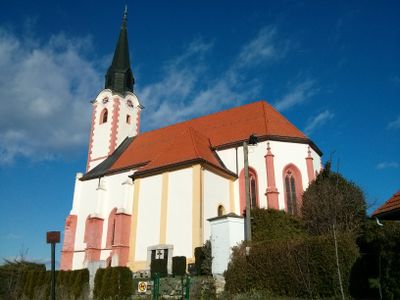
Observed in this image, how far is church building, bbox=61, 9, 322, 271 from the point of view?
16.8m

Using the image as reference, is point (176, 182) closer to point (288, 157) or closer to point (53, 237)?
point (288, 157)

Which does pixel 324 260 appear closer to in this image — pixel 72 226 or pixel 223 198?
pixel 223 198

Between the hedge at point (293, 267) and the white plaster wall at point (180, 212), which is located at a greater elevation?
the white plaster wall at point (180, 212)

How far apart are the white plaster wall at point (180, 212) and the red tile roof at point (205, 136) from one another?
0.82 meters

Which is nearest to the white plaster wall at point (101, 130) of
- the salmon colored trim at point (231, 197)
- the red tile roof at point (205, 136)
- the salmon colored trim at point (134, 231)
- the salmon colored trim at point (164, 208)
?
the red tile roof at point (205, 136)

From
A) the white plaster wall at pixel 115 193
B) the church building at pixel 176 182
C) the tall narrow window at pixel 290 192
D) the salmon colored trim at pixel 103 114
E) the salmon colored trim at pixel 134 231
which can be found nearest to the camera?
the church building at pixel 176 182

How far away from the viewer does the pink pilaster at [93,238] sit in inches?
864

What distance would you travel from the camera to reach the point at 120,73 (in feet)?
105

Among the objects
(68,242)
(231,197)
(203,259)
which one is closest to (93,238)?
(68,242)

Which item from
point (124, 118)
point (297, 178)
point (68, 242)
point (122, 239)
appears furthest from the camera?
point (124, 118)

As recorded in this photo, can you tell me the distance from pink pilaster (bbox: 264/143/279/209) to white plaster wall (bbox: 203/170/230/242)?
2.18 metres

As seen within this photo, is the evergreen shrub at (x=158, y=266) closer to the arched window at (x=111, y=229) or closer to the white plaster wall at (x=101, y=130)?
the arched window at (x=111, y=229)

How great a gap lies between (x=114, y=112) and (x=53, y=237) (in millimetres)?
22336

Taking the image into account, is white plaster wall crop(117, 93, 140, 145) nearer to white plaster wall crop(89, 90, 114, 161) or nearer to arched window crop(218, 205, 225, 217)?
white plaster wall crop(89, 90, 114, 161)
